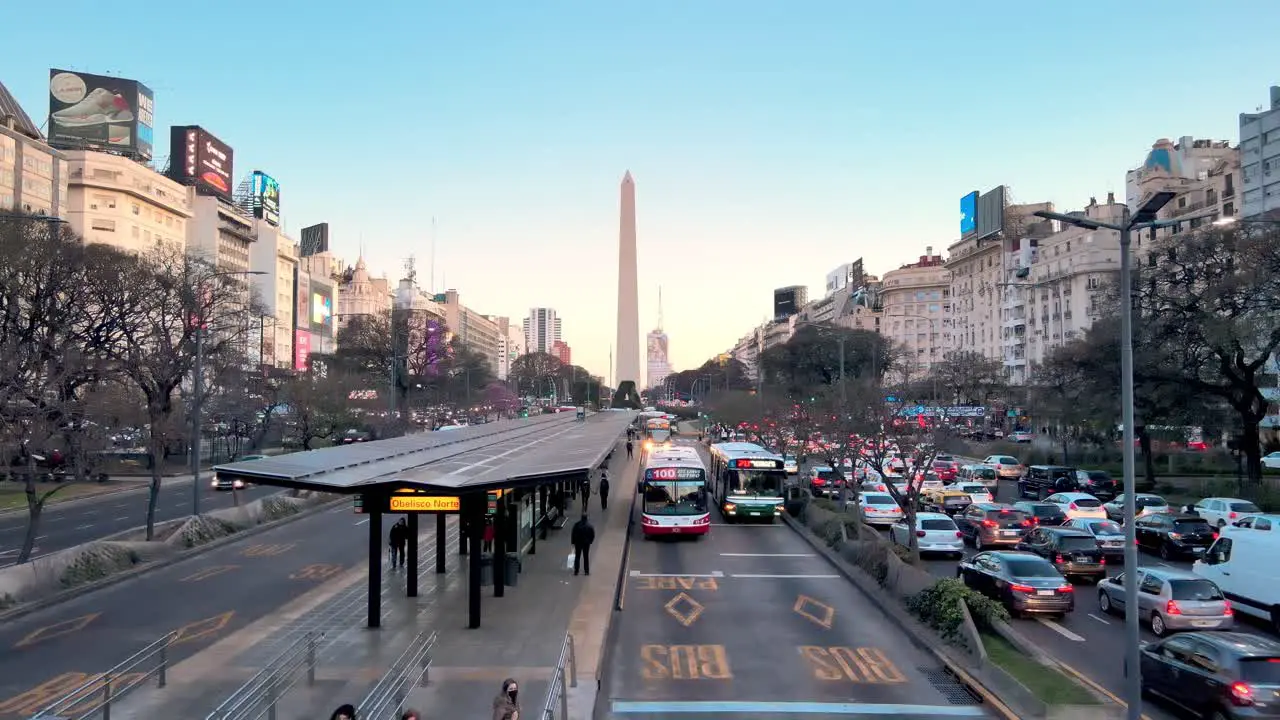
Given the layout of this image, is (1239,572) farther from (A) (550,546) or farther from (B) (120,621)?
(B) (120,621)

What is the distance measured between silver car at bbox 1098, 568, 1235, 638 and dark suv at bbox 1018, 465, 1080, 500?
87.4 ft

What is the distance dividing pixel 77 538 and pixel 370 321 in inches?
1933

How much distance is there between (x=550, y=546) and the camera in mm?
26938

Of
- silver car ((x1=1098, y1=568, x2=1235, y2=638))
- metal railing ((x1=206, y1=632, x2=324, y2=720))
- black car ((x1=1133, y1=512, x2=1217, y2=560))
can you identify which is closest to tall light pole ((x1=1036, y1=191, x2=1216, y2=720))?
silver car ((x1=1098, y1=568, x2=1235, y2=638))

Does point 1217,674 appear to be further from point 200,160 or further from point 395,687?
point 200,160

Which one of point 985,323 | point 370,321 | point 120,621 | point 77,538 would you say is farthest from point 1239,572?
point 985,323

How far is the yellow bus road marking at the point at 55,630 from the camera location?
15.9 meters

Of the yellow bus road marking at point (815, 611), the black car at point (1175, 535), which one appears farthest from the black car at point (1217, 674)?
the black car at point (1175, 535)

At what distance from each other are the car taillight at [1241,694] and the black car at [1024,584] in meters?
6.64

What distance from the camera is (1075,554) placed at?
2195cm

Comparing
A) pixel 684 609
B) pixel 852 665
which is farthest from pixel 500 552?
pixel 852 665

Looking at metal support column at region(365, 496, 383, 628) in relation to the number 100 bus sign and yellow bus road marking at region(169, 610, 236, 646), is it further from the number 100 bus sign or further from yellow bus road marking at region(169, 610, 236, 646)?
the number 100 bus sign

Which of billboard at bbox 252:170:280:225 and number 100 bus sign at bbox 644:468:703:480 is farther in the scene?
billboard at bbox 252:170:280:225

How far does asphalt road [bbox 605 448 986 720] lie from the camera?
499 inches
